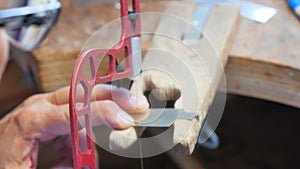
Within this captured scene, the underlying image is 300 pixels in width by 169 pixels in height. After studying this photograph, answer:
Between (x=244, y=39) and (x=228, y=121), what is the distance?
19.4 inches

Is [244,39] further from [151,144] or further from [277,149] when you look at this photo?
[277,149]

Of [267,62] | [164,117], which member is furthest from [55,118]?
[267,62]

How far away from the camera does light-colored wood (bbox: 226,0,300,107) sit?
0.60 metres

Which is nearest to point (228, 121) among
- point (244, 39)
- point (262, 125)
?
point (262, 125)

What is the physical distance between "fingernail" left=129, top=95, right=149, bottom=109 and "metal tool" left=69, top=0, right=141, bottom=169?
2 cm

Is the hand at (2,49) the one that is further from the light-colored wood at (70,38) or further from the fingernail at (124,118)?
the fingernail at (124,118)

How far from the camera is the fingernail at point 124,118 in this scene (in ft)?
1.53

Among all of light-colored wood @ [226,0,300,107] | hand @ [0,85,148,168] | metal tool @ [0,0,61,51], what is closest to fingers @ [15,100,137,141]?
hand @ [0,85,148,168]

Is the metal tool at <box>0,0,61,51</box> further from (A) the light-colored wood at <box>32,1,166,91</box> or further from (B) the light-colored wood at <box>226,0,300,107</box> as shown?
(B) the light-colored wood at <box>226,0,300,107</box>

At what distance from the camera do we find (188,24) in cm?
65

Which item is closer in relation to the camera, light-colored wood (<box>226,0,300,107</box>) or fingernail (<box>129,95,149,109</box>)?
fingernail (<box>129,95,149,109</box>)

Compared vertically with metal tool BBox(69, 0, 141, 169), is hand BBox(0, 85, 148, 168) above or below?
below

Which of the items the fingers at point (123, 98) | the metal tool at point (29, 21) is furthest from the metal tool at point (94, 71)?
the metal tool at point (29, 21)

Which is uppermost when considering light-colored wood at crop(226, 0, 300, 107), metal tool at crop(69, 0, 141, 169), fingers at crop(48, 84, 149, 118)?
metal tool at crop(69, 0, 141, 169)
